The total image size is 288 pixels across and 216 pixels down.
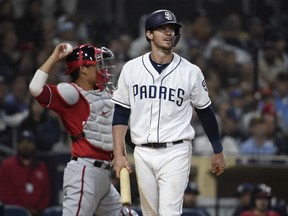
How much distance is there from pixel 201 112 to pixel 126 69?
0.66 m

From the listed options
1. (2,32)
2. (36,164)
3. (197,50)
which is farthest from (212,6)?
(36,164)

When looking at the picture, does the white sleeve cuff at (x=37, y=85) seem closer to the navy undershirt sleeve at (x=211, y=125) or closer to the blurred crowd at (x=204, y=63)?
the navy undershirt sleeve at (x=211, y=125)

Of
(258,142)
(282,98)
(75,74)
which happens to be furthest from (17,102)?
(75,74)

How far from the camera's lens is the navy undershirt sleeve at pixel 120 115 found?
7.72 metres

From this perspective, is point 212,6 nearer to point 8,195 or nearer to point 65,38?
point 65,38

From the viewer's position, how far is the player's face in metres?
7.64

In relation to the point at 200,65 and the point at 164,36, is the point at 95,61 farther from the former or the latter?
the point at 200,65

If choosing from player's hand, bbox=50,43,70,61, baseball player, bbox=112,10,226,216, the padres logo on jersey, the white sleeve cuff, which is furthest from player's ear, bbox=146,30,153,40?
the white sleeve cuff

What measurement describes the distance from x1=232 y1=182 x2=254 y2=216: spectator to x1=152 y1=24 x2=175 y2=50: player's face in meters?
4.29

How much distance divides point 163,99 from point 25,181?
441 centimetres

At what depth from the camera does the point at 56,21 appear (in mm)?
13945

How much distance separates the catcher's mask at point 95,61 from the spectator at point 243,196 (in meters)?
3.84

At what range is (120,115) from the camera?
774cm

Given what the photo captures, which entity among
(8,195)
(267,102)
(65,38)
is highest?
(65,38)
